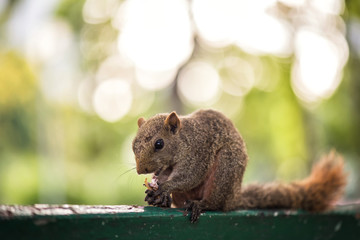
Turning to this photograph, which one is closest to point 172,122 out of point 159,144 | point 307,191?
point 159,144

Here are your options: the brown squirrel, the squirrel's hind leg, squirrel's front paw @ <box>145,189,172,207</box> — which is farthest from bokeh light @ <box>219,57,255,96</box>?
squirrel's front paw @ <box>145,189,172,207</box>

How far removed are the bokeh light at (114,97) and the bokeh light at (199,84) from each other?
115 centimetres

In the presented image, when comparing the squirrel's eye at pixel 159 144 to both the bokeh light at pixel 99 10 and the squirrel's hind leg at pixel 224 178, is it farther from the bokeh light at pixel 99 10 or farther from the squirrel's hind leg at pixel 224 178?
the bokeh light at pixel 99 10

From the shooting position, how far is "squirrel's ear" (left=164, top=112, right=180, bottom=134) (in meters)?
1.72

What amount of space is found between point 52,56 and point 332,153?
12.3 m

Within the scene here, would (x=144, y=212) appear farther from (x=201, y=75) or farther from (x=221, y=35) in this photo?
(x=201, y=75)

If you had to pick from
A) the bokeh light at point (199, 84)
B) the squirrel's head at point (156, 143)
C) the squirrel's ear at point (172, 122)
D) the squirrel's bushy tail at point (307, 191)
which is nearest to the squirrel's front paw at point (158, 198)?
the squirrel's head at point (156, 143)

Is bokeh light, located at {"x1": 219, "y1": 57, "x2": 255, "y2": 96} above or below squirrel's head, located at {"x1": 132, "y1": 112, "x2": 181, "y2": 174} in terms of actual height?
below

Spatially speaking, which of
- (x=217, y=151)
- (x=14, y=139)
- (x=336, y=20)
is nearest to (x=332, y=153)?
(x=217, y=151)

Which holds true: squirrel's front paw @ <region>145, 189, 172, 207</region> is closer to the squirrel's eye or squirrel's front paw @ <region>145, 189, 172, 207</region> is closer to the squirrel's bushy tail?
the squirrel's eye

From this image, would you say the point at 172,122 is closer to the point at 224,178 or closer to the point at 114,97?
the point at 224,178

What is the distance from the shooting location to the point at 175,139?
177 centimetres

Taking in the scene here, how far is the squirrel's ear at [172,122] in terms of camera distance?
5.64ft

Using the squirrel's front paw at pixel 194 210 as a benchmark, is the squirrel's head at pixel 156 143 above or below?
above
